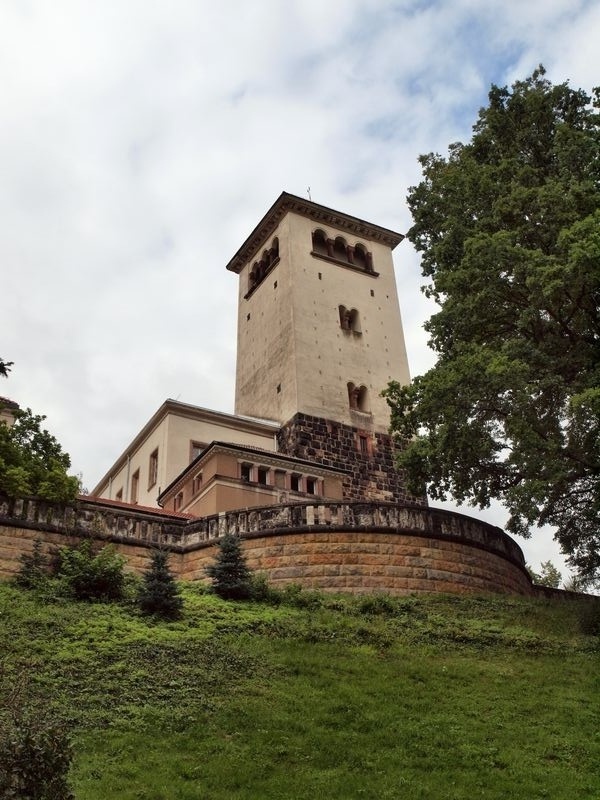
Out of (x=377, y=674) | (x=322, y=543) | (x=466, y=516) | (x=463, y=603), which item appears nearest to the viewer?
(x=377, y=674)

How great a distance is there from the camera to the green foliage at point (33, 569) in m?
18.3

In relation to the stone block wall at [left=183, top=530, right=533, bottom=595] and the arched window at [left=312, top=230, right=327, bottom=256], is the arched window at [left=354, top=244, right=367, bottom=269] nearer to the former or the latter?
the arched window at [left=312, top=230, right=327, bottom=256]

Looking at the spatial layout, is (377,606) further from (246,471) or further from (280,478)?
(280,478)

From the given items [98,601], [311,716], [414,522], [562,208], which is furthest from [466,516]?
[311,716]

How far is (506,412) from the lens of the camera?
2091 cm

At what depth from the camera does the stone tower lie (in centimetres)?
3997

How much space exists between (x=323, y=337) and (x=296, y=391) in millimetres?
4318

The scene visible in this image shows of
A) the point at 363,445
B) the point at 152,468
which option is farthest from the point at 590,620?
the point at 152,468

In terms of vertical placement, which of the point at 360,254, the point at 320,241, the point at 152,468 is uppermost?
the point at 320,241

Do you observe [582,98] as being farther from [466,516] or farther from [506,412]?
[466,516]

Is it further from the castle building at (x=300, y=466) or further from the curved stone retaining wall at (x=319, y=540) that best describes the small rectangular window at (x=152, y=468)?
the curved stone retaining wall at (x=319, y=540)

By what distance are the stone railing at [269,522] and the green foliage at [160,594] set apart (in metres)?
4.03

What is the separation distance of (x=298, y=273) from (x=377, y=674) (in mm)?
33443

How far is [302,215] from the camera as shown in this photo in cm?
4884
